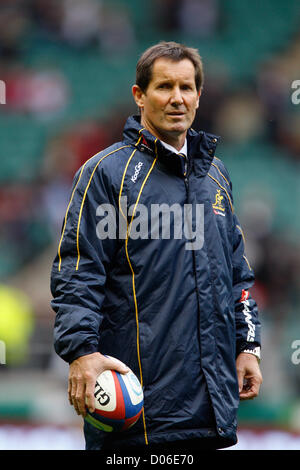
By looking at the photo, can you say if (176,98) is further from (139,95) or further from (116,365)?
(116,365)

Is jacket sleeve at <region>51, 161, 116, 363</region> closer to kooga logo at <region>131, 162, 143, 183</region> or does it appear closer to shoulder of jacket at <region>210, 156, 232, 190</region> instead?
kooga logo at <region>131, 162, 143, 183</region>

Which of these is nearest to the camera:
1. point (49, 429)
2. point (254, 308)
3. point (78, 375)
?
point (78, 375)

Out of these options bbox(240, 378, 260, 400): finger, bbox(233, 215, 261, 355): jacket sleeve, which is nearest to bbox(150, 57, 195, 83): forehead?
bbox(233, 215, 261, 355): jacket sleeve

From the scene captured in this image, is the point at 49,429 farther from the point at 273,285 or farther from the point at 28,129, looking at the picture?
the point at 28,129

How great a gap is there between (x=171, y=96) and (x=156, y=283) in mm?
662

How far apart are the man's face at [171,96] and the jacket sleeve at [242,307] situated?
45 cm

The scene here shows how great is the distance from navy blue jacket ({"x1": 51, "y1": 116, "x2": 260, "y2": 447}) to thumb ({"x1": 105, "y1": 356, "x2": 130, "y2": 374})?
7 centimetres

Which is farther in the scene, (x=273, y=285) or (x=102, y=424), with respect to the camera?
(x=273, y=285)

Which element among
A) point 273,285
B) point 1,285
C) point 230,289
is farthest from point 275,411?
point 230,289

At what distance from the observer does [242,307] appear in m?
2.81

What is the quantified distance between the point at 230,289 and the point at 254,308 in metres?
0.24

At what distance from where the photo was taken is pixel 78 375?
2320 millimetres

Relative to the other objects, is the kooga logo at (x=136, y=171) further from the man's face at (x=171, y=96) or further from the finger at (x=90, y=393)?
the finger at (x=90, y=393)

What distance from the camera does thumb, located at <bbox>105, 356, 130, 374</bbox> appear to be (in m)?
2.36
